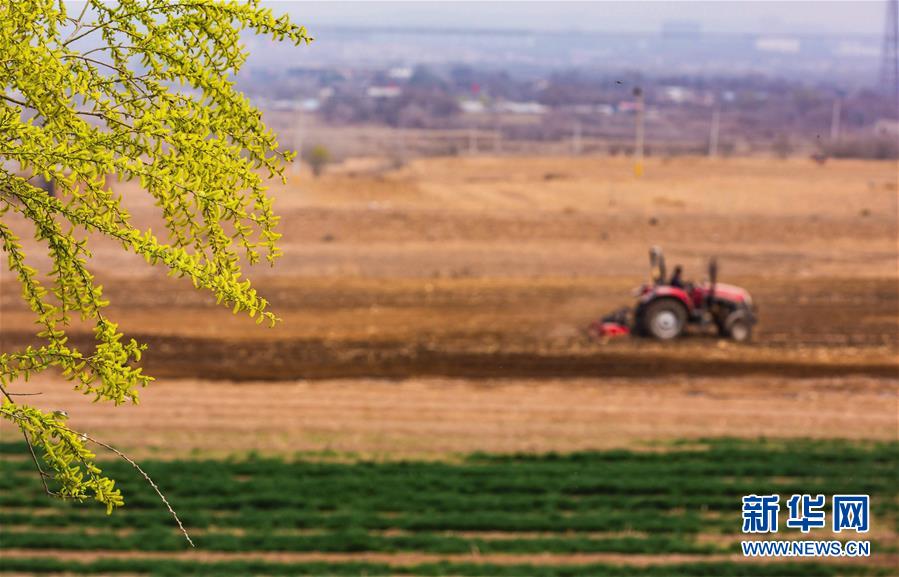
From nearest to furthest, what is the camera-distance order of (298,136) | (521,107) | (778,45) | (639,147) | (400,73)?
(298,136) → (639,147) → (400,73) → (521,107) → (778,45)

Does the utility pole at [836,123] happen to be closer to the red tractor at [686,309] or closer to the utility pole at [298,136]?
the utility pole at [298,136]

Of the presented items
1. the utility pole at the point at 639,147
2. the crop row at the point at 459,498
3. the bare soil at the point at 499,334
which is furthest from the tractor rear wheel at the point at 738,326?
the utility pole at the point at 639,147

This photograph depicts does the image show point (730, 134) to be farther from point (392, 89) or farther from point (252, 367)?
point (252, 367)

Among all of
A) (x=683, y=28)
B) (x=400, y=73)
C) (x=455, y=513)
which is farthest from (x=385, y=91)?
(x=683, y=28)

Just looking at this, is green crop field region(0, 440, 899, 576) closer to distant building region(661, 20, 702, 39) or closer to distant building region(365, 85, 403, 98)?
distant building region(365, 85, 403, 98)

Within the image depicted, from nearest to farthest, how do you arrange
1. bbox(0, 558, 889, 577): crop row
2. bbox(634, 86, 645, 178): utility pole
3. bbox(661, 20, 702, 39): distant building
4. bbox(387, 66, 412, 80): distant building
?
bbox(0, 558, 889, 577): crop row, bbox(634, 86, 645, 178): utility pole, bbox(387, 66, 412, 80): distant building, bbox(661, 20, 702, 39): distant building

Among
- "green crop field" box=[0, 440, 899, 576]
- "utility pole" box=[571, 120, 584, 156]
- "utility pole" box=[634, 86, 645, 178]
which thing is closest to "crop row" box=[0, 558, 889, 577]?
"green crop field" box=[0, 440, 899, 576]

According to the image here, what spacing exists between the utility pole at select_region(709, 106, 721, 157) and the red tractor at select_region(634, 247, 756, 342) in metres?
36.2

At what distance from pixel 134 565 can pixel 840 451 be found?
33.0 ft

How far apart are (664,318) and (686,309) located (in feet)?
1.52

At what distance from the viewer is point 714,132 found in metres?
61.9

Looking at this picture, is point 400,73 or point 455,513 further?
point 400,73

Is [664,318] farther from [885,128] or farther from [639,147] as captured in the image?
[639,147]

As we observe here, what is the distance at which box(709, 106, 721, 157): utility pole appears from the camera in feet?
198
